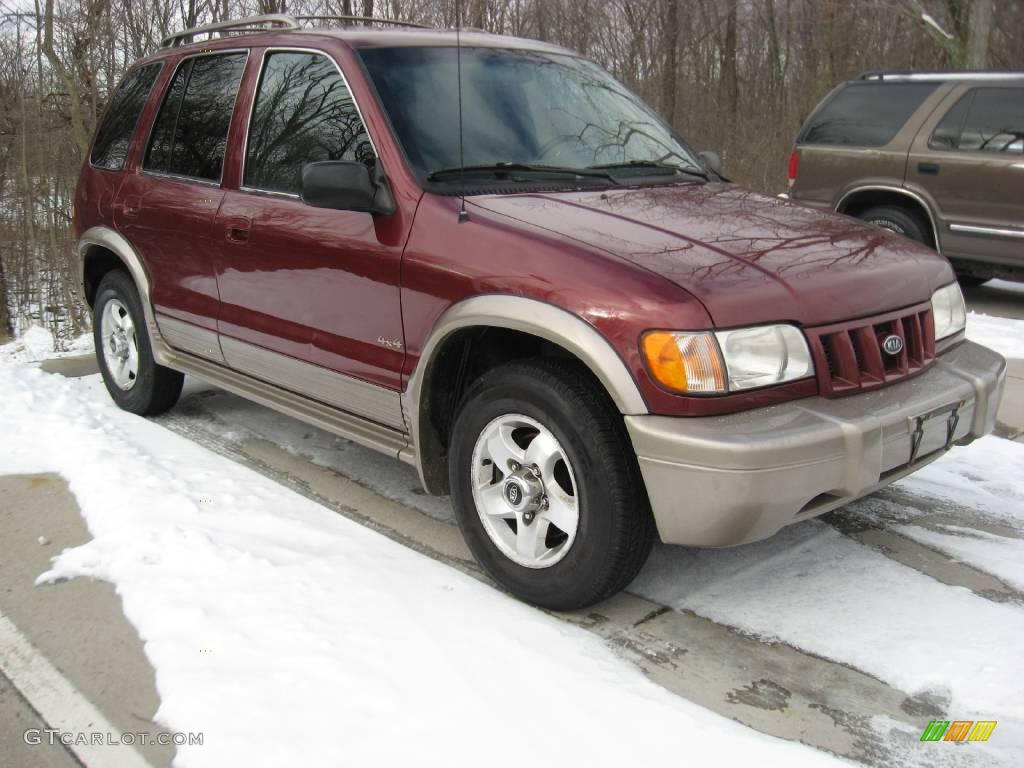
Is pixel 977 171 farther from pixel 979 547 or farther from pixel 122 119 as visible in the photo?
pixel 122 119

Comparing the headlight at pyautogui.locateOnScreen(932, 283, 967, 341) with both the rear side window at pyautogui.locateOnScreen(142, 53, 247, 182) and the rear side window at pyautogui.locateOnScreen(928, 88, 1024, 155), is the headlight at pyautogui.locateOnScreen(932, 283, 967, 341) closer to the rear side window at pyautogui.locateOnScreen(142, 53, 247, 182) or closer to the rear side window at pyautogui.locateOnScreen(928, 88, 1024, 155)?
the rear side window at pyautogui.locateOnScreen(142, 53, 247, 182)

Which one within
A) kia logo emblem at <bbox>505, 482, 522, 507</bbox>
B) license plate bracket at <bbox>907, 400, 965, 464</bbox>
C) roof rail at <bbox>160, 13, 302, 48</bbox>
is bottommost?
kia logo emblem at <bbox>505, 482, 522, 507</bbox>

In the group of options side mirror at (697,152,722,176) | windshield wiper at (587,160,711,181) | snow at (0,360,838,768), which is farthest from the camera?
side mirror at (697,152,722,176)

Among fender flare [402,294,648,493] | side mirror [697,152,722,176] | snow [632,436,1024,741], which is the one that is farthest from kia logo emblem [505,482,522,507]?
side mirror [697,152,722,176]

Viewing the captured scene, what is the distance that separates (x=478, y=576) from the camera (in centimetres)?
354

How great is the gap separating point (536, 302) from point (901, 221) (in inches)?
262

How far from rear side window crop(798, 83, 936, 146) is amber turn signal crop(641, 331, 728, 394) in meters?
6.83

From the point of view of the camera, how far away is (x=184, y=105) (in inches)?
192

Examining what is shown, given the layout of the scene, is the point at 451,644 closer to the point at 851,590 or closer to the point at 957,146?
the point at 851,590

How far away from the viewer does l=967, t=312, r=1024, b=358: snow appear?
6.76 m

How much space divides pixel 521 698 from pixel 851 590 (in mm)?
1340

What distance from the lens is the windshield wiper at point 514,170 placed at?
3607 millimetres

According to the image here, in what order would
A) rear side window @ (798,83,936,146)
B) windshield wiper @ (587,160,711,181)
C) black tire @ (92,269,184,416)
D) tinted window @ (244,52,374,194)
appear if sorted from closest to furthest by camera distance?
1. tinted window @ (244,52,374,194)
2. windshield wiper @ (587,160,711,181)
3. black tire @ (92,269,184,416)
4. rear side window @ (798,83,936,146)

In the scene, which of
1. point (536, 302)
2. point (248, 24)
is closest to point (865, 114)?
point (248, 24)
